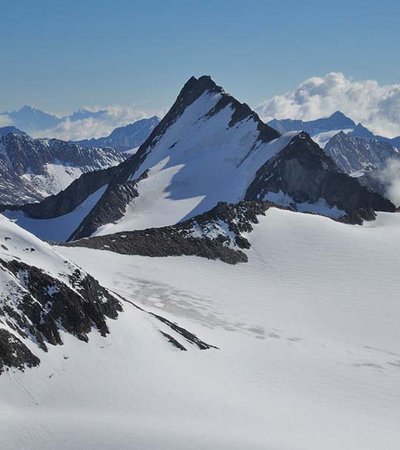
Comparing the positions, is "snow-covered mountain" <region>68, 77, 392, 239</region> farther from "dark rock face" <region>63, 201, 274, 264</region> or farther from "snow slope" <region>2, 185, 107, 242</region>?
"dark rock face" <region>63, 201, 274, 264</region>

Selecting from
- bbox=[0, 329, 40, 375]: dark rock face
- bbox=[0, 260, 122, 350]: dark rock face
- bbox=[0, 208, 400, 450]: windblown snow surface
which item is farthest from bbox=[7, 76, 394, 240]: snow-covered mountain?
bbox=[0, 329, 40, 375]: dark rock face

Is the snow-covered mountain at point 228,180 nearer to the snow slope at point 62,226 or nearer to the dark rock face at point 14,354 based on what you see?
the snow slope at point 62,226

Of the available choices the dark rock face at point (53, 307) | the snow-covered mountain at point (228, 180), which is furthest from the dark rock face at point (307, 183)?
the dark rock face at point (53, 307)

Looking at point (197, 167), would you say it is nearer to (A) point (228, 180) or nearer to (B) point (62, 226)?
(A) point (228, 180)

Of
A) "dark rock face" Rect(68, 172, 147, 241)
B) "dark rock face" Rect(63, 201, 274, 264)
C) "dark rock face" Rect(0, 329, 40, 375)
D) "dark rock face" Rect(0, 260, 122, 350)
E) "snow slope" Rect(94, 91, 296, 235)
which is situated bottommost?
"dark rock face" Rect(0, 329, 40, 375)

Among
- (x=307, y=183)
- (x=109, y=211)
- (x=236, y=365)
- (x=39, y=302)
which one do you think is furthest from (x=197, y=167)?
(x=39, y=302)

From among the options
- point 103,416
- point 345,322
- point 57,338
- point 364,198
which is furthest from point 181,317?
point 364,198
